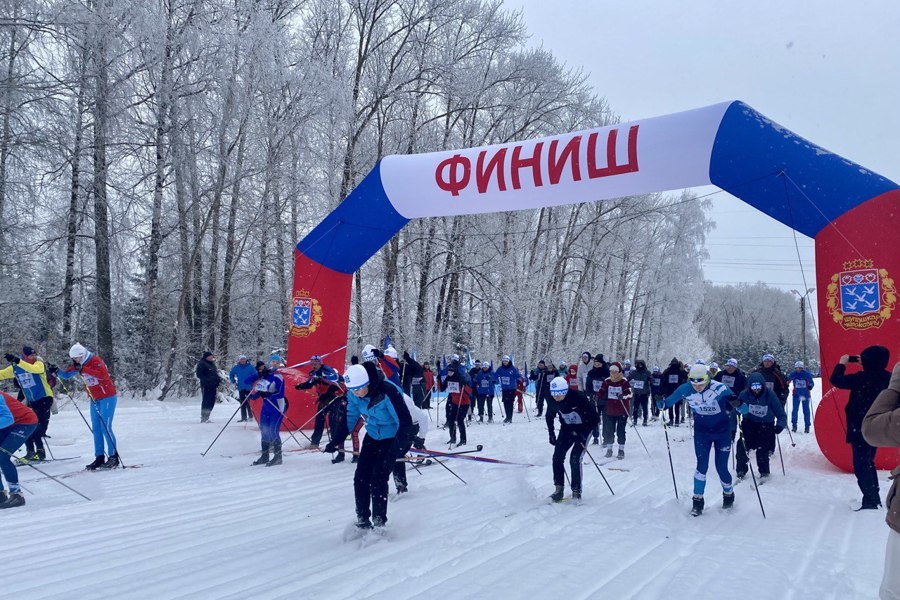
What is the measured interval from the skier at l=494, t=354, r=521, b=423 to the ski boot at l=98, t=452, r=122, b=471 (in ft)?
33.9

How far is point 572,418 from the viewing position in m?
8.05

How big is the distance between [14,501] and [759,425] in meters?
9.46

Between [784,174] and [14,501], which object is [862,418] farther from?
[14,501]

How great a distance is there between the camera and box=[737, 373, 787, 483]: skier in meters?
9.12

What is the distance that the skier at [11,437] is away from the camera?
7.19 m

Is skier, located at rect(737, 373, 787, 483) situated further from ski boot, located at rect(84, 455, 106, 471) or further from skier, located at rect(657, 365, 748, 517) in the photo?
ski boot, located at rect(84, 455, 106, 471)

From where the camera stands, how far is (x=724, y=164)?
32.2ft

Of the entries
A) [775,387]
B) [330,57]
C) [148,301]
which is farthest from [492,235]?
[775,387]

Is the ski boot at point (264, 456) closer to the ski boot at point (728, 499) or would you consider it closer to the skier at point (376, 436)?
the skier at point (376, 436)

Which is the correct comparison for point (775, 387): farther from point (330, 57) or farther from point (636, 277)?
point (636, 277)

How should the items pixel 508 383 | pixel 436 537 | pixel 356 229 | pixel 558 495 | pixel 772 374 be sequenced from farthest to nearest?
pixel 508 383, pixel 356 229, pixel 772 374, pixel 558 495, pixel 436 537

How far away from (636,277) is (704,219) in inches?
253

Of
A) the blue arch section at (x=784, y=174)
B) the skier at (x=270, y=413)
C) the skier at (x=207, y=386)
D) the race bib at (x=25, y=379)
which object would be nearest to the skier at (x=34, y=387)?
the race bib at (x=25, y=379)

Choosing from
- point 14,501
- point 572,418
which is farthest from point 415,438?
point 14,501
